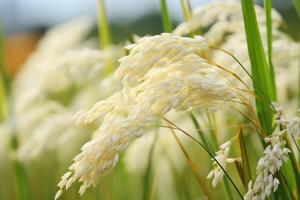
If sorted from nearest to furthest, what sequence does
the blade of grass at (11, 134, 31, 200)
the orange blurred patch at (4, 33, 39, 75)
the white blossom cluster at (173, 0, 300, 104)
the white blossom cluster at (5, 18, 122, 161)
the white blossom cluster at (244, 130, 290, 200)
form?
1. the white blossom cluster at (244, 130, 290, 200)
2. the white blossom cluster at (173, 0, 300, 104)
3. the blade of grass at (11, 134, 31, 200)
4. the white blossom cluster at (5, 18, 122, 161)
5. the orange blurred patch at (4, 33, 39, 75)

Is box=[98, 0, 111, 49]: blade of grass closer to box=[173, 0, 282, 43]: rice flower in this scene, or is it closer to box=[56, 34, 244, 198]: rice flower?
box=[173, 0, 282, 43]: rice flower

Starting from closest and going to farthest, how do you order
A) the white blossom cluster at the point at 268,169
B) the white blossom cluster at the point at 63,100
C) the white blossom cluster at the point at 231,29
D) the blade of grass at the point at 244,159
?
1. the white blossom cluster at the point at 268,169
2. the blade of grass at the point at 244,159
3. the white blossom cluster at the point at 231,29
4. the white blossom cluster at the point at 63,100

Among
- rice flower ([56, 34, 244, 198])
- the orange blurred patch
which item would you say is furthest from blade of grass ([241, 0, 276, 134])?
the orange blurred patch

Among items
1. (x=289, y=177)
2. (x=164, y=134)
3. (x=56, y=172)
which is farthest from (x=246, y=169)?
(x=56, y=172)

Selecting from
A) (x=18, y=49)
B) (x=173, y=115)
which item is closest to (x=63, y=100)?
(x=173, y=115)

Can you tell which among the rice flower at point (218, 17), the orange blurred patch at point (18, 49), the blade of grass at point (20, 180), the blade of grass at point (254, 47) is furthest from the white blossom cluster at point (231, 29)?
the orange blurred patch at point (18, 49)

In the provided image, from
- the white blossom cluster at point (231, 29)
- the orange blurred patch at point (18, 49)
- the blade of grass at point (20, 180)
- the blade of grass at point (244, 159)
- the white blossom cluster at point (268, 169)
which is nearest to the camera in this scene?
the white blossom cluster at point (268, 169)

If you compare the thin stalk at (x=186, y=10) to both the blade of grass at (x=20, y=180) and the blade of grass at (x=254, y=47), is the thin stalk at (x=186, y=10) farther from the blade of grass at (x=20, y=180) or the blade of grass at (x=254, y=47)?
the blade of grass at (x=20, y=180)
